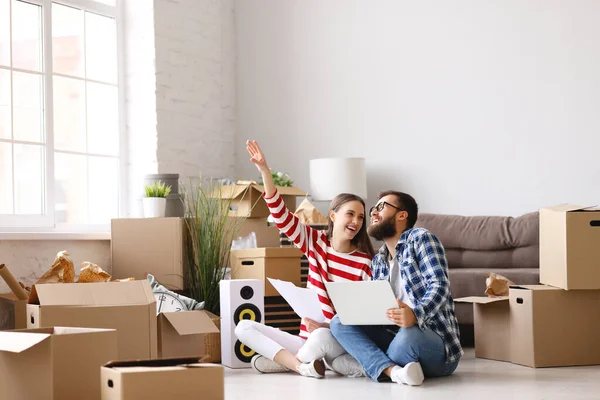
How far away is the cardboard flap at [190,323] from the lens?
360 cm

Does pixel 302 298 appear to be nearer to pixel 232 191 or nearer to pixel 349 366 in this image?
pixel 349 366

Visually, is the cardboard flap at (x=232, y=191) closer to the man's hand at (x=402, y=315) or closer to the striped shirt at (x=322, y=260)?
the striped shirt at (x=322, y=260)

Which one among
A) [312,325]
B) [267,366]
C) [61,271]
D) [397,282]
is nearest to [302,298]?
[312,325]

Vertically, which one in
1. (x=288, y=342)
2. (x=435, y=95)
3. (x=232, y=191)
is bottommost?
(x=288, y=342)

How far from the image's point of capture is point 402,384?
11.8ft

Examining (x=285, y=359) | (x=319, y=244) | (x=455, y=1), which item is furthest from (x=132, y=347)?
(x=455, y=1)

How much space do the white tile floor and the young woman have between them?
0.30 ft

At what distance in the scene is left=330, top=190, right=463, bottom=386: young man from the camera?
3561 millimetres

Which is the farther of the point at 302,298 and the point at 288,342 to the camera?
the point at 288,342

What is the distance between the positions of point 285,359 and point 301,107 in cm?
301

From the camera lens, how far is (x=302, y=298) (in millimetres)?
4047

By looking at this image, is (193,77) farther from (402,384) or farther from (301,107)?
(402,384)

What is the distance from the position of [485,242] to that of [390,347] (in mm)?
1977

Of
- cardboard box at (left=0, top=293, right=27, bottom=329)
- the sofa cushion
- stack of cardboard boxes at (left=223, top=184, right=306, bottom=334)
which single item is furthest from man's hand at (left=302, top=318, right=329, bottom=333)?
the sofa cushion
